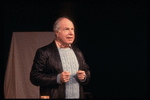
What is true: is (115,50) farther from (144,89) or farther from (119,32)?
(144,89)

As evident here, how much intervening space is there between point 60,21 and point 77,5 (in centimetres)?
70

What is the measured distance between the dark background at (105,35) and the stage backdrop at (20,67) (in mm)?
154

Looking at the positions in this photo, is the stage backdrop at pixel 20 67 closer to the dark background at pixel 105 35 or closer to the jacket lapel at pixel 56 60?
the dark background at pixel 105 35

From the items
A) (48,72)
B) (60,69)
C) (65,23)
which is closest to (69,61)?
(60,69)

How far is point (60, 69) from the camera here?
1951 mm

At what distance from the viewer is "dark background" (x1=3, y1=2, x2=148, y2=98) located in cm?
253

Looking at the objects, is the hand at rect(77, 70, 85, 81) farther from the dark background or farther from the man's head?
the dark background

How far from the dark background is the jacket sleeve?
741 millimetres

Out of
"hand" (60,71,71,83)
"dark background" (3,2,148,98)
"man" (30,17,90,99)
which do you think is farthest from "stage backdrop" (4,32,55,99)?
"hand" (60,71,71,83)

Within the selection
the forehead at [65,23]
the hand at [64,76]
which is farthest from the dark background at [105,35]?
the hand at [64,76]

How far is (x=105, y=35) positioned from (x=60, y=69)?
1110mm

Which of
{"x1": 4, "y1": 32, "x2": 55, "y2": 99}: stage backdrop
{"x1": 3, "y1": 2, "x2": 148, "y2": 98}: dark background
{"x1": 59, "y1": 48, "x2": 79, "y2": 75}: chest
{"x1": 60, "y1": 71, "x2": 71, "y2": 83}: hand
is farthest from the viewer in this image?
{"x1": 3, "y1": 2, "x2": 148, "y2": 98}: dark background

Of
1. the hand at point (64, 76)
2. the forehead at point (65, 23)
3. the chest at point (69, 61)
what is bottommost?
the hand at point (64, 76)

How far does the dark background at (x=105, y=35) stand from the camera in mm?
2527
